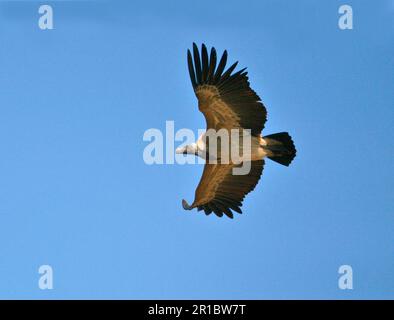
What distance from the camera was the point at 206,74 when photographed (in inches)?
515

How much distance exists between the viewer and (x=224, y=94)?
13.2 m

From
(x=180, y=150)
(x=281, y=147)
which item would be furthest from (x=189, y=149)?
(x=281, y=147)

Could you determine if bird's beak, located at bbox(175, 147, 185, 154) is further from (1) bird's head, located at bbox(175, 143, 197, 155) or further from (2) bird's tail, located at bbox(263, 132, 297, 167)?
(2) bird's tail, located at bbox(263, 132, 297, 167)

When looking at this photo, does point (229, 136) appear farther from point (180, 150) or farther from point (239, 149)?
point (180, 150)

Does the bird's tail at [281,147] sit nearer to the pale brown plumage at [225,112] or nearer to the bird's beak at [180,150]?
the pale brown plumage at [225,112]

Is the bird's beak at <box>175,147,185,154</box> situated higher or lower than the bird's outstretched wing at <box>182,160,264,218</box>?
higher

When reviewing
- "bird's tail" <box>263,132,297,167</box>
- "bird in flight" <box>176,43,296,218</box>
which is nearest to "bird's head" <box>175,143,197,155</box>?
"bird in flight" <box>176,43,296,218</box>

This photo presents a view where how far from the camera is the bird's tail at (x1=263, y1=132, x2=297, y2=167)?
13531 millimetres

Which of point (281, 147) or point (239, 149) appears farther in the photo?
point (239, 149)

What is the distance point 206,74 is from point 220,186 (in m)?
2.35

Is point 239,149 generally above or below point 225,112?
below

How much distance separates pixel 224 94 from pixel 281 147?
1344 mm
